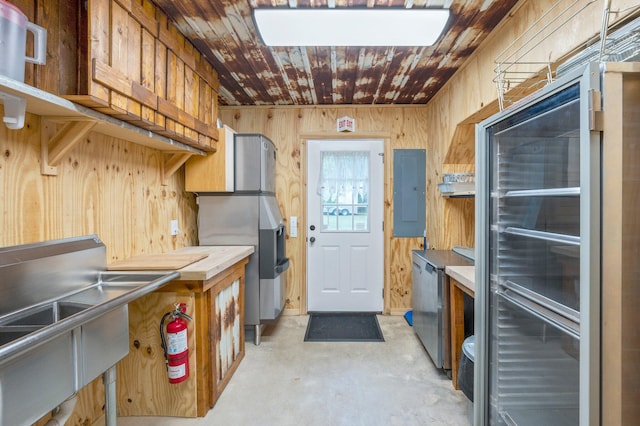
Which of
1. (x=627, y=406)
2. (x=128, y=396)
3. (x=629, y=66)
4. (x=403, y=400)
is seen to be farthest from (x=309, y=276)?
(x=629, y=66)

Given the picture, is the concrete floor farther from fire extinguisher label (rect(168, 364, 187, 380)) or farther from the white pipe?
the white pipe

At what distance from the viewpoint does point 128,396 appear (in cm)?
190

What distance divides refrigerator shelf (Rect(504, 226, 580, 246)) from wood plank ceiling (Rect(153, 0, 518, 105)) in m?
1.35

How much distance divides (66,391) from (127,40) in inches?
62.7

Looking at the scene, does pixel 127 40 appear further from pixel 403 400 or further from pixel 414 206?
pixel 414 206

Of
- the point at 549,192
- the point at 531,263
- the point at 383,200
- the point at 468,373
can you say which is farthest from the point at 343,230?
the point at 549,192

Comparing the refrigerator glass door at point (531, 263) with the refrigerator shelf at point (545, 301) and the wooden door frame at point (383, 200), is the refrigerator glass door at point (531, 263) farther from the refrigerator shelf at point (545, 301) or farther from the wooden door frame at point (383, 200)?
the wooden door frame at point (383, 200)

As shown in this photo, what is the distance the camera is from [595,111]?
0.87 metres

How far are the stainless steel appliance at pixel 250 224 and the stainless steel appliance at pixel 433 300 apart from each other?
4.46 feet

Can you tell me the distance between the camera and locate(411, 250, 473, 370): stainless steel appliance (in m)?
2.31

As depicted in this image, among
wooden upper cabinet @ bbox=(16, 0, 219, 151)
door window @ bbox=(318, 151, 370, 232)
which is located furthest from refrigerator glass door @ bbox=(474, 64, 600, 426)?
door window @ bbox=(318, 151, 370, 232)

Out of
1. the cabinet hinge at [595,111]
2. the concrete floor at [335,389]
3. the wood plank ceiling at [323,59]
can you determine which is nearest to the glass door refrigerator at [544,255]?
the cabinet hinge at [595,111]

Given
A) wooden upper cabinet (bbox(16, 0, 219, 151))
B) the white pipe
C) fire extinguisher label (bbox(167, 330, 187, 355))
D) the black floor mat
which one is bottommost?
the black floor mat

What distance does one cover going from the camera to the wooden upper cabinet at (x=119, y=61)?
1332 millimetres
